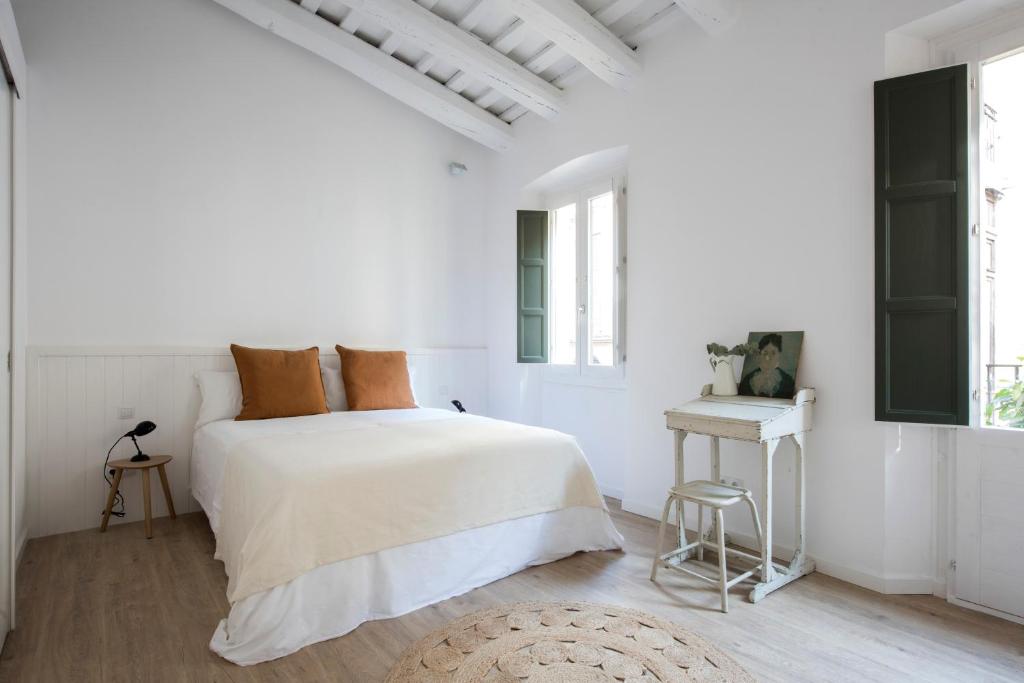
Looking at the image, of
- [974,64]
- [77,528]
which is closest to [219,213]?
[77,528]

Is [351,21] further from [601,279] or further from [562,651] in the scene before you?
[562,651]

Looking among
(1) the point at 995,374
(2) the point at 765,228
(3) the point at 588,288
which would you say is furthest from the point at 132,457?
(1) the point at 995,374

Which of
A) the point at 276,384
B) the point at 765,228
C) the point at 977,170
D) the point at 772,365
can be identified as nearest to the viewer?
the point at 977,170

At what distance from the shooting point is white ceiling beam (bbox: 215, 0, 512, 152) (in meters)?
3.67

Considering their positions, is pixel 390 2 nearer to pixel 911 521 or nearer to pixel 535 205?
pixel 535 205

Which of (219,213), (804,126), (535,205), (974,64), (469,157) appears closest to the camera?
(974,64)

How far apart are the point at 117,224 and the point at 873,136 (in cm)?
409

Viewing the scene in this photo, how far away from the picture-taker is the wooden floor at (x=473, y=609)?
181 cm

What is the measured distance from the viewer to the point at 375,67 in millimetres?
4016

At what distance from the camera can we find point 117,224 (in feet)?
11.0

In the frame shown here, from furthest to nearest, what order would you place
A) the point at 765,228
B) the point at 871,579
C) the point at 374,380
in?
1. the point at 374,380
2. the point at 765,228
3. the point at 871,579

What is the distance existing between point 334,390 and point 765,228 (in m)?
2.91

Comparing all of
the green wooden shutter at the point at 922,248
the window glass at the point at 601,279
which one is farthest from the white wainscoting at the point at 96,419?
the green wooden shutter at the point at 922,248

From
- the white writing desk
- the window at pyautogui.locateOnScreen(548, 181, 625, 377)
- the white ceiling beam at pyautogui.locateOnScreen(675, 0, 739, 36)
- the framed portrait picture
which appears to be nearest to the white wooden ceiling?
the white ceiling beam at pyautogui.locateOnScreen(675, 0, 739, 36)
